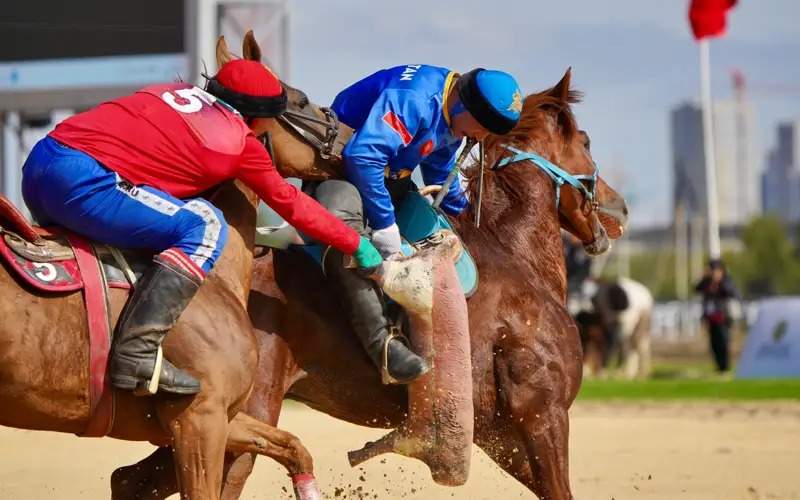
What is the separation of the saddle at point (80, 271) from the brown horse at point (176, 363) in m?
0.03

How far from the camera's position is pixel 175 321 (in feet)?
14.7

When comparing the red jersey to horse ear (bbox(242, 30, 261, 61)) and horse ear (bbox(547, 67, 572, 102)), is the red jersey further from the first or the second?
horse ear (bbox(547, 67, 572, 102))

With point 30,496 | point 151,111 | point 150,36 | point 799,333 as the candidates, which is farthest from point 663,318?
point 151,111

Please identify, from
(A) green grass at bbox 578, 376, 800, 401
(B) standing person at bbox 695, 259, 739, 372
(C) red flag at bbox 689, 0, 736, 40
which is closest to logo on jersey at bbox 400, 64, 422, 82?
(A) green grass at bbox 578, 376, 800, 401

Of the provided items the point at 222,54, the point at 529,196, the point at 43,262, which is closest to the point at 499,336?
the point at 529,196

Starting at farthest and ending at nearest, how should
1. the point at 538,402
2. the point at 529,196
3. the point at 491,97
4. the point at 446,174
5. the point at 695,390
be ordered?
1. the point at 695,390
2. the point at 529,196
3. the point at 446,174
4. the point at 538,402
5. the point at 491,97

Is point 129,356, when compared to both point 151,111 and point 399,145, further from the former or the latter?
point 399,145

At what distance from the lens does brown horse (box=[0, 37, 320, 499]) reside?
4242mm

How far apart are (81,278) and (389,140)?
4.66 ft

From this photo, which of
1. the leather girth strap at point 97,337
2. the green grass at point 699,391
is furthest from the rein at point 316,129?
the green grass at point 699,391

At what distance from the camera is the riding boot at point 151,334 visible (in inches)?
172

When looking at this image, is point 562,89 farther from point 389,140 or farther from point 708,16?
point 708,16

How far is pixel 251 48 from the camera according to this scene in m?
5.05

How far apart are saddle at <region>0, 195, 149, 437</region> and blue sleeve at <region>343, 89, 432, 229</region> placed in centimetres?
110
